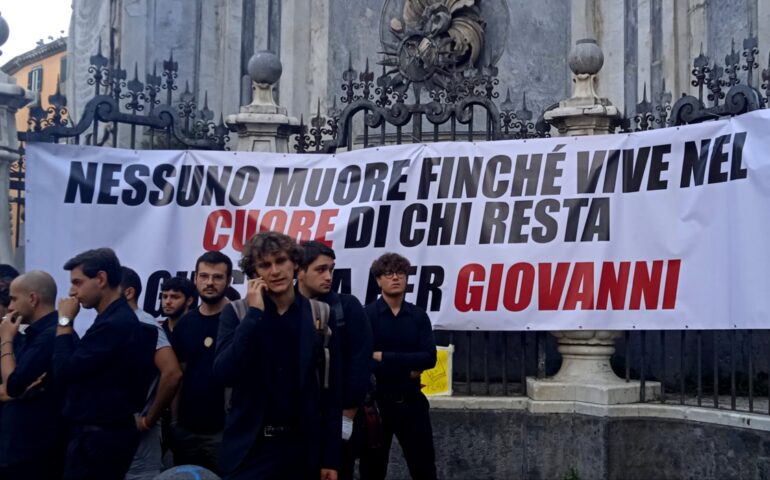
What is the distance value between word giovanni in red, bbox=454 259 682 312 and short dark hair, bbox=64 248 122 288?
342 cm

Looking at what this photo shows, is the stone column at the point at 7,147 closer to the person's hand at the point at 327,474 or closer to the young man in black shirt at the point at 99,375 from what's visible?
the young man in black shirt at the point at 99,375

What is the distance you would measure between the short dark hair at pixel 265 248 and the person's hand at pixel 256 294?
0.09 m

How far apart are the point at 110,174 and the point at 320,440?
486 cm

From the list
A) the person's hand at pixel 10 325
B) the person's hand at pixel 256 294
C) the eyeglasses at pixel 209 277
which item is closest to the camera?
the person's hand at pixel 256 294

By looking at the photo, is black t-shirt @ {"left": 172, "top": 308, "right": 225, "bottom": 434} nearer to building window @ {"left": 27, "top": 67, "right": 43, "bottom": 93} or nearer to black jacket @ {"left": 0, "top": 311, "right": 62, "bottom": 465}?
black jacket @ {"left": 0, "top": 311, "right": 62, "bottom": 465}

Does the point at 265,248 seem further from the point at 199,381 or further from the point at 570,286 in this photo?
the point at 570,286

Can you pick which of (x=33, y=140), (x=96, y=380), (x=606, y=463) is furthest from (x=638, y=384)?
(x=33, y=140)

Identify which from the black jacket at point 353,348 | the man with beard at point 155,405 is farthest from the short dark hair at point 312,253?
the man with beard at point 155,405

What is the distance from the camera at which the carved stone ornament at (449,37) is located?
12836mm

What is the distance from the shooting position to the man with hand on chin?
435cm

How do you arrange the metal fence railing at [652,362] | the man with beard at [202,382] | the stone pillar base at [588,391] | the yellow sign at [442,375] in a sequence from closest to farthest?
the man with beard at [202,382] → the stone pillar base at [588,391] → the yellow sign at [442,375] → the metal fence railing at [652,362]

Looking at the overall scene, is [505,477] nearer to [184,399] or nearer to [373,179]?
[373,179]

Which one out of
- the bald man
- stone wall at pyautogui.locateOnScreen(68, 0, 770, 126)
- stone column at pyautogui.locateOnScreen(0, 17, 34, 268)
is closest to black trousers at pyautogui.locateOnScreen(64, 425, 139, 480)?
the bald man

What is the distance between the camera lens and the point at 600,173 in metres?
7.97
